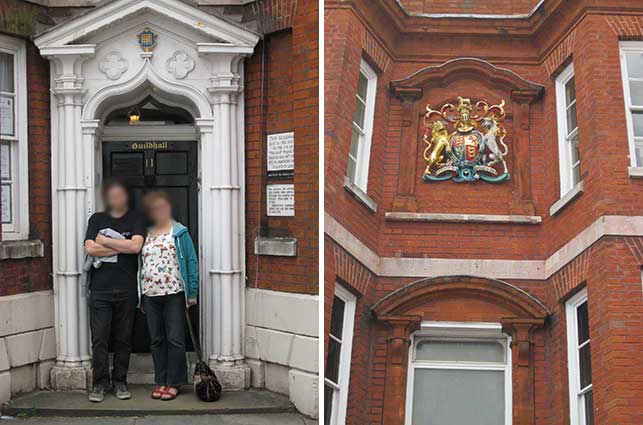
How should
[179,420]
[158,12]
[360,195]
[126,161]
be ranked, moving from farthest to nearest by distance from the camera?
1. [126,161]
2. [158,12]
3. [179,420]
4. [360,195]

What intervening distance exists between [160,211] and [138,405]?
891mm

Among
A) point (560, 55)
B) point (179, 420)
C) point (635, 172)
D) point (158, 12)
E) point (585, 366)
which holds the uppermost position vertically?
point (158, 12)

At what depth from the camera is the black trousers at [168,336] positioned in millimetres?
5215

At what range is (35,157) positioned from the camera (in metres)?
5.38

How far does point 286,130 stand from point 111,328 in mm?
1228

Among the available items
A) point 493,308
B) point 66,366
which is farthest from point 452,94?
point 66,366

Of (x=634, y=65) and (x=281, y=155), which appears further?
(x=281, y=155)

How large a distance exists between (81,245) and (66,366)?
573 millimetres

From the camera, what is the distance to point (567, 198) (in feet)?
13.3

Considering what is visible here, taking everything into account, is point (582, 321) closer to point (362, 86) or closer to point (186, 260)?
point (362, 86)

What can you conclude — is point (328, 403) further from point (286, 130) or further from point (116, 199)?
point (116, 199)

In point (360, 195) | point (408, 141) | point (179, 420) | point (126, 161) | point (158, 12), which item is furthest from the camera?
point (126, 161)

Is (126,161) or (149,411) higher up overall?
(126,161)

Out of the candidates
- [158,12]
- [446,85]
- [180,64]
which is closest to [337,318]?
[446,85]
